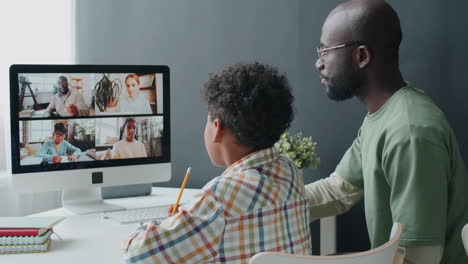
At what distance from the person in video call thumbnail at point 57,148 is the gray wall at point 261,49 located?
33.0 inches

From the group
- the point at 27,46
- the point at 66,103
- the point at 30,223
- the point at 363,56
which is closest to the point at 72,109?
the point at 66,103

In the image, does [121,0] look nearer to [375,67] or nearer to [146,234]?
[375,67]

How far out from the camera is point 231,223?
124 centimetres

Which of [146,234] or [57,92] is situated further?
[57,92]

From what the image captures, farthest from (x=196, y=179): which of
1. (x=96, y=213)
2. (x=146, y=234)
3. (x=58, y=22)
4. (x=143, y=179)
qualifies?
(x=146, y=234)

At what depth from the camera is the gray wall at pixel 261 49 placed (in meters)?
2.33

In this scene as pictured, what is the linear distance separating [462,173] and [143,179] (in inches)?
44.0

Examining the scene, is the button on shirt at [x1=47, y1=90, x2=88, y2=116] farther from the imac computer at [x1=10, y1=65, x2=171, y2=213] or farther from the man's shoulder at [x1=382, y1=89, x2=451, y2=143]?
the man's shoulder at [x1=382, y1=89, x2=451, y2=143]

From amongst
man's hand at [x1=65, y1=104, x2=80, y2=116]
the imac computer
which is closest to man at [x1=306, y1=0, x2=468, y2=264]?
the imac computer

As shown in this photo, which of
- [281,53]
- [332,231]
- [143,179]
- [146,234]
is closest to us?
[146,234]

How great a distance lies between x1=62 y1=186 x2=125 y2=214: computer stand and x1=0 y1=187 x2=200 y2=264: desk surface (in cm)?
4

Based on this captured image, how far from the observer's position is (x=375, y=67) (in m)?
1.77

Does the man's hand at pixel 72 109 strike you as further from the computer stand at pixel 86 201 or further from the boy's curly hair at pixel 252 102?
the boy's curly hair at pixel 252 102

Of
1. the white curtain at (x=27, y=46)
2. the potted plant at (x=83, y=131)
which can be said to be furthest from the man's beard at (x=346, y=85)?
the white curtain at (x=27, y=46)
